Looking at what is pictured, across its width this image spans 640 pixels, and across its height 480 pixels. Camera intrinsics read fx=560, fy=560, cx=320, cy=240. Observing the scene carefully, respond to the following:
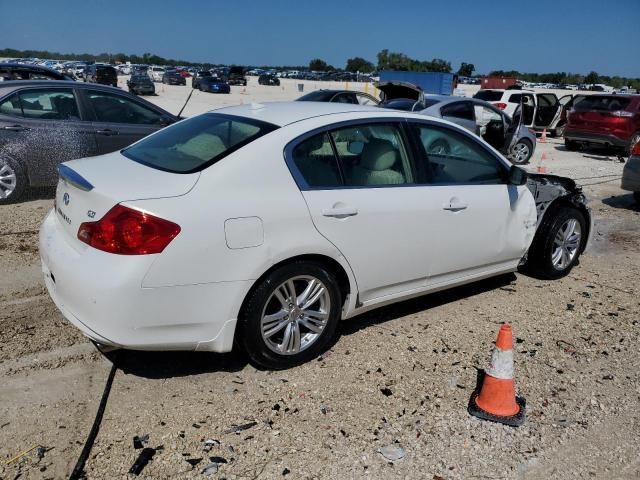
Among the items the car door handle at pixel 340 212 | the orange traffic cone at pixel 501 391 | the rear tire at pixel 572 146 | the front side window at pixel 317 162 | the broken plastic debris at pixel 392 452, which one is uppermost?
the front side window at pixel 317 162

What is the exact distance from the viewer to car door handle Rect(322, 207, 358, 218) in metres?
3.37

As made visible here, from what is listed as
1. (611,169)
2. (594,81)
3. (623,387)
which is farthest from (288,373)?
(594,81)

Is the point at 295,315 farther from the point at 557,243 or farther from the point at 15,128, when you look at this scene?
the point at 15,128

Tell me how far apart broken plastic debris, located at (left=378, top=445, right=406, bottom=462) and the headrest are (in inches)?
69.8

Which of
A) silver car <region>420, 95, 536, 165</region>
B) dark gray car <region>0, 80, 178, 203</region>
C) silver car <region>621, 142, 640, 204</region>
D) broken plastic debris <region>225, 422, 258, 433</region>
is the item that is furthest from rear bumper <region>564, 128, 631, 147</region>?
broken plastic debris <region>225, 422, 258, 433</region>

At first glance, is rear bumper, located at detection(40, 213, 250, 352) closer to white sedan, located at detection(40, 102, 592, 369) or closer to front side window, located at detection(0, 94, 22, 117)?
white sedan, located at detection(40, 102, 592, 369)

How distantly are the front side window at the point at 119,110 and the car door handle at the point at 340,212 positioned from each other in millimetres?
5210

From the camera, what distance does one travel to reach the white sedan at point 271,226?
2885 millimetres

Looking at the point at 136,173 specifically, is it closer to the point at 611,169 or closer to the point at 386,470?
the point at 386,470

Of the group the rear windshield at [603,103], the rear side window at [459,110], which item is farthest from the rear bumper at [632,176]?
the rear windshield at [603,103]

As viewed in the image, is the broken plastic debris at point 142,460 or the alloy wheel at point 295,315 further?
the alloy wheel at point 295,315

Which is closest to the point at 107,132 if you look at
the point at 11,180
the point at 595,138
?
the point at 11,180

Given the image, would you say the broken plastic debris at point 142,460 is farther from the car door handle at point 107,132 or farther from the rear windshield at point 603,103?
the rear windshield at point 603,103

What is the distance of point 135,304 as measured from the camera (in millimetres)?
2836
